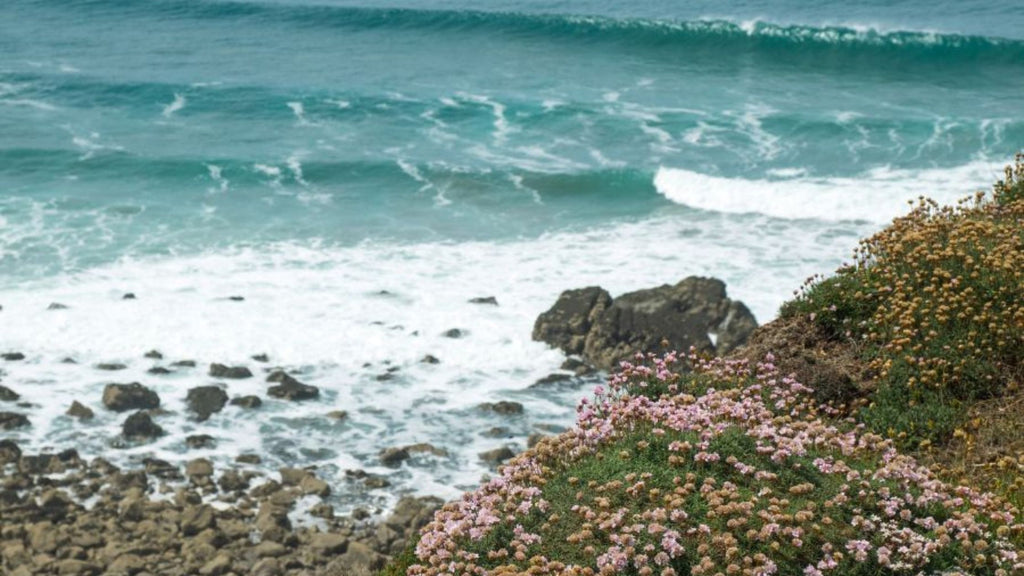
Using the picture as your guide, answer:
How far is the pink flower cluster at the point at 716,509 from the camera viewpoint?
29.0ft

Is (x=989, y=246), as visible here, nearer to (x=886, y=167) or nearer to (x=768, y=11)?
(x=886, y=167)

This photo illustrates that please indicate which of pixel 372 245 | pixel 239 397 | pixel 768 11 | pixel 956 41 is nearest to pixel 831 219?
pixel 372 245

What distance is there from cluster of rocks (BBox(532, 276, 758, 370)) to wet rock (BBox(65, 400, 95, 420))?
8693 millimetres

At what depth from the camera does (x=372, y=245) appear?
3428 cm

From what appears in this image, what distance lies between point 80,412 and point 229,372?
3.07 meters

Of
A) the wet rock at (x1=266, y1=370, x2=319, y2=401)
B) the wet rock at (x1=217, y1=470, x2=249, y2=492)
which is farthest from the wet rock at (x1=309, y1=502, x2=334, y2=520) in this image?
the wet rock at (x1=266, y1=370, x2=319, y2=401)

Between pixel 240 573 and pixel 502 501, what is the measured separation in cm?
840

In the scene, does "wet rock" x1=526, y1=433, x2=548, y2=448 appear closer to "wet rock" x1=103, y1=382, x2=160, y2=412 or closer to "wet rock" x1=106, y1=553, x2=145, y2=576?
"wet rock" x1=106, y1=553, x2=145, y2=576

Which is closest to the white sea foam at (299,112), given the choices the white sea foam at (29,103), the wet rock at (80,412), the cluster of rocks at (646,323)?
the white sea foam at (29,103)

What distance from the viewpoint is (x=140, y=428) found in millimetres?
21797

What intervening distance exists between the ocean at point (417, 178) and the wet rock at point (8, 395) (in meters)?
0.20

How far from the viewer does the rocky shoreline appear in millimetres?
17781

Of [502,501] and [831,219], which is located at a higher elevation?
[502,501]

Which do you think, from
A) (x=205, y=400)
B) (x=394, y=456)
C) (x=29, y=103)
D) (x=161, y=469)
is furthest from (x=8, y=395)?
(x=29, y=103)
